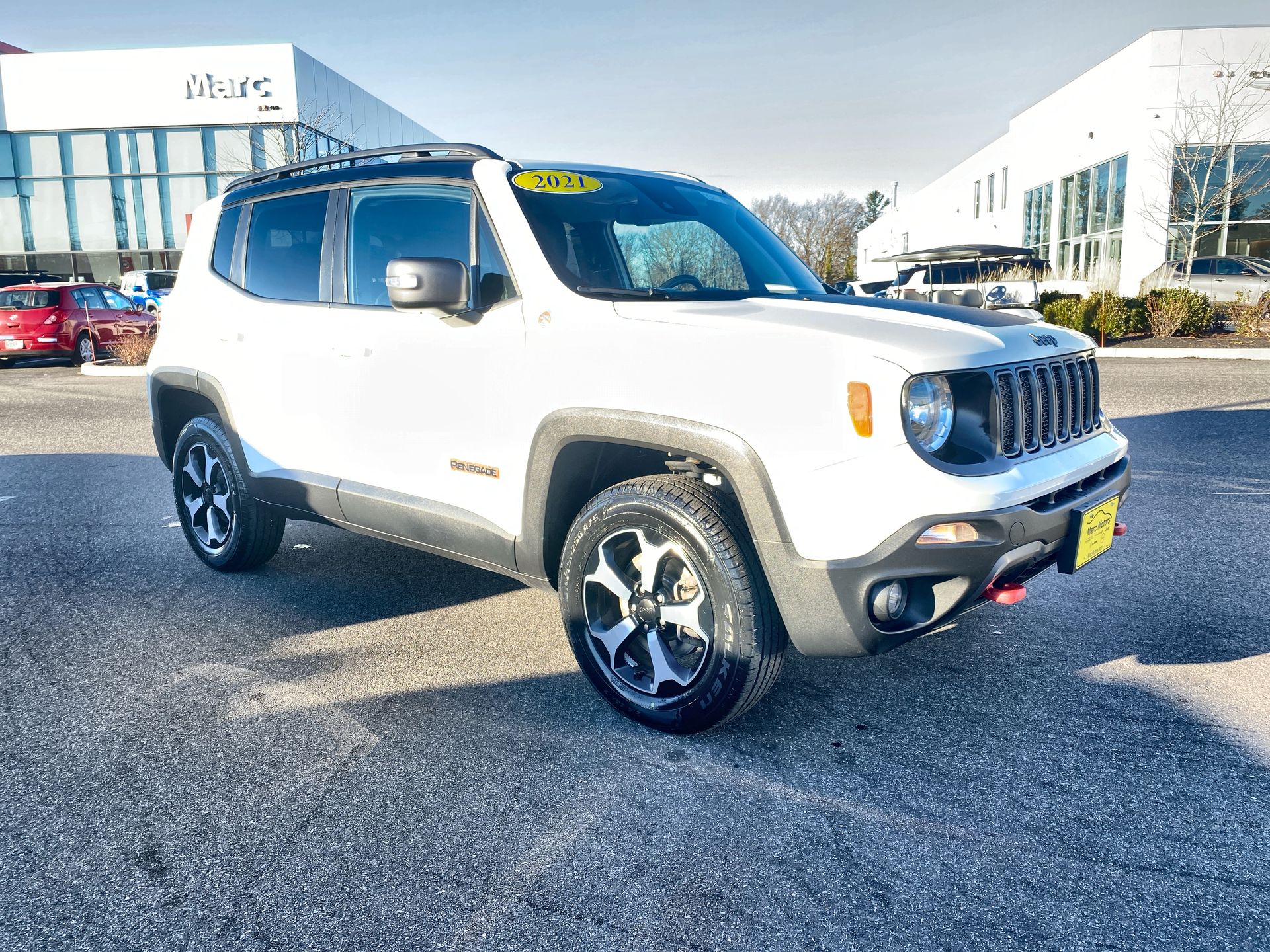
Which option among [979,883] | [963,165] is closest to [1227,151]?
[963,165]

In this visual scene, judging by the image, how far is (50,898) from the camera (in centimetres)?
246

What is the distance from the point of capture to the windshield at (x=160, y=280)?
104 feet

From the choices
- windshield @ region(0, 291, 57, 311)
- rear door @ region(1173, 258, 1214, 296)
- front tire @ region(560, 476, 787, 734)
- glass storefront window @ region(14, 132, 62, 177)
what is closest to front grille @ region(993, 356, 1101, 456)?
front tire @ region(560, 476, 787, 734)

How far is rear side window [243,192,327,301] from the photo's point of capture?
433 cm

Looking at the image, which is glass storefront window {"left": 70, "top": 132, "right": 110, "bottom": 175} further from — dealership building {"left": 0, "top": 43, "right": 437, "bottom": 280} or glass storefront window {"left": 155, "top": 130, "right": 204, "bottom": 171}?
glass storefront window {"left": 155, "top": 130, "right": 204, "bottom": 171}

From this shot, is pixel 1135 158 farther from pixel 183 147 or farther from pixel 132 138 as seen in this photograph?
pixel 132 138

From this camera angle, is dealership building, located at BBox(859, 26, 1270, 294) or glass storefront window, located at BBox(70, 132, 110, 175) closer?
dealership building, located at BBox(859, 26, 1270, 294)

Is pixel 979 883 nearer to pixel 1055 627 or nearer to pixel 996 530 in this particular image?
pixel 996 530

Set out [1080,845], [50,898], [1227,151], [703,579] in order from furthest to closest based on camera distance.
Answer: [1227,151] → [703,579] → [1080,845] → [50,898]

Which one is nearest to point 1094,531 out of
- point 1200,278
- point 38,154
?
point 1200,278

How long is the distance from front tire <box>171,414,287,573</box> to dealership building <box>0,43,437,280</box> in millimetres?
33940

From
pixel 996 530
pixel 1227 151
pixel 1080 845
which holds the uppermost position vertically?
pixel 1227 151

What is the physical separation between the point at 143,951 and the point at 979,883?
205cm

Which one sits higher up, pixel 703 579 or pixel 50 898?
pixel 703 579
